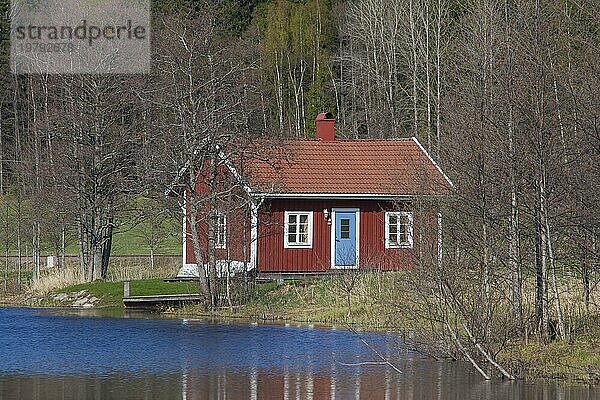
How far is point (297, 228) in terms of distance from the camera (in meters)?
37.8

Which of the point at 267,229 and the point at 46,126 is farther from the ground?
the point at 46,126

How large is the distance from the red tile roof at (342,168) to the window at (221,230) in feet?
10.4

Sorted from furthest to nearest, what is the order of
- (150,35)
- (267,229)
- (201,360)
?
1. (150,35)
2. (267,229)
3. (201,360)

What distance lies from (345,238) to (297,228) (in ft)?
4.91

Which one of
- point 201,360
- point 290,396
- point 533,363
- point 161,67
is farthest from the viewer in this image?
point 161,67

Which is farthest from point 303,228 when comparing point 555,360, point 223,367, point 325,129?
point 555,360

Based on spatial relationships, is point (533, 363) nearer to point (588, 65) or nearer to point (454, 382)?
point (454, 382)

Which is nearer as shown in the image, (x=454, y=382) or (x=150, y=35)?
(x=454, y=382)

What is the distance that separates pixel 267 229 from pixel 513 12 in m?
15.2

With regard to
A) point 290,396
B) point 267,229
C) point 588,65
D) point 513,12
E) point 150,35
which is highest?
point 150,35

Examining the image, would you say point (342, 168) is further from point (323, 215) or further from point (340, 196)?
point (323, 215)

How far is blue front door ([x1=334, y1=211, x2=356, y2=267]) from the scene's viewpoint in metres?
37.8

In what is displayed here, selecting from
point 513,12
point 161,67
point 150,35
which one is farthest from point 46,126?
point 513,12

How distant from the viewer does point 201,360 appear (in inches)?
862
